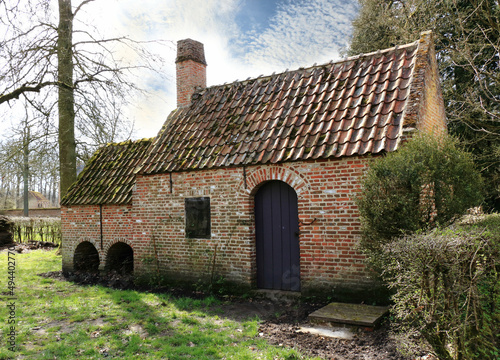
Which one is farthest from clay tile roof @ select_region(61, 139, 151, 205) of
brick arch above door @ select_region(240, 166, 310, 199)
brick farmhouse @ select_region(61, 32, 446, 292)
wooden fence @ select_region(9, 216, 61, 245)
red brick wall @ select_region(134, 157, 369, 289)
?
wooden fence @ select_region(9, 216, 61, 245)

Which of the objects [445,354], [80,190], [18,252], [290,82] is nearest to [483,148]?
[290,82]

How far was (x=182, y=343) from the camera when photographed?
18.4ft

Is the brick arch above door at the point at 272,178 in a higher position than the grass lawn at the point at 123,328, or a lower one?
higher

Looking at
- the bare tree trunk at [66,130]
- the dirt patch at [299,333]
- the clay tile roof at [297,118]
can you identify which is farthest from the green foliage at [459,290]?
the bare tree trunk at [66,130]

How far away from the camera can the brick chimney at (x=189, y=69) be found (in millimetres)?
11438

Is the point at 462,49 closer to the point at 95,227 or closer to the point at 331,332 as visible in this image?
the point at 331,332

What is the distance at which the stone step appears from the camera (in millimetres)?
5615

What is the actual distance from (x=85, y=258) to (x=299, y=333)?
344 inches

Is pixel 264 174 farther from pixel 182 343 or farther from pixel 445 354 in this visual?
pixel 445 354

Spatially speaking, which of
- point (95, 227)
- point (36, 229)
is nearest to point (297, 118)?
point (95, 227)

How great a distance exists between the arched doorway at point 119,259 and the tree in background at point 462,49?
11890 millimetres

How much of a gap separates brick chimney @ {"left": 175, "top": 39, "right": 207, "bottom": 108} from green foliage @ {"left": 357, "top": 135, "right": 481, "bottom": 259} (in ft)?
23.5

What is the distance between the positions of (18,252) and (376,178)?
650 inches

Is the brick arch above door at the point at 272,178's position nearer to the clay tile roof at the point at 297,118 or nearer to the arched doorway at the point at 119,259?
the clay tile roof at the point at 297,118
